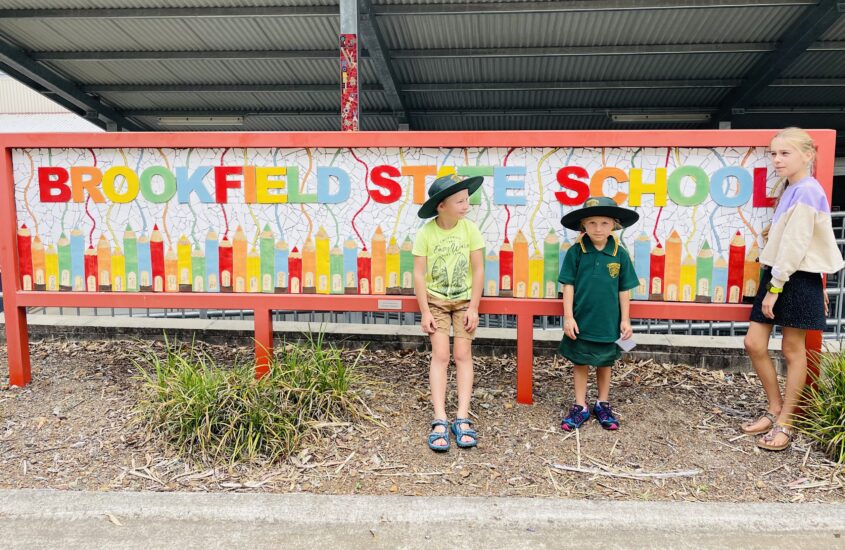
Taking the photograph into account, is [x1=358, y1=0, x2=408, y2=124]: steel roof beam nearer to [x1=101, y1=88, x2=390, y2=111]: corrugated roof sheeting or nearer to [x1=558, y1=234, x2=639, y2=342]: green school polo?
[x1=101, y1=88, x2=390, y2=111]: corrugated roof sheeting

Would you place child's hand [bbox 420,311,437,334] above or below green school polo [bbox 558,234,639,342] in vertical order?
below

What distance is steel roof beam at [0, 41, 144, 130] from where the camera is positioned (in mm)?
9828

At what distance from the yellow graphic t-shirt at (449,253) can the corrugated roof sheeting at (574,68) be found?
717cm

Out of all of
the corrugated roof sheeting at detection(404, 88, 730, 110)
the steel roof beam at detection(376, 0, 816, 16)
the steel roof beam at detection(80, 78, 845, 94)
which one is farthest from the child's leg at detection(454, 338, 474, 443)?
the corrugated roof sheeting at detection(404, 88, 730, 110)

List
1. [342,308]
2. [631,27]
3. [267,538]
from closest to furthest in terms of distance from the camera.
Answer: [267,538], [342,308], [631,27]

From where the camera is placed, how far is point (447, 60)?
9859 millimetres

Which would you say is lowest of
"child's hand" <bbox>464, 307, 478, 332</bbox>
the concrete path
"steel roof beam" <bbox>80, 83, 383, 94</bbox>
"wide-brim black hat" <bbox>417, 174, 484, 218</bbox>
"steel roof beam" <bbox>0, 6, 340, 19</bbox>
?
the concrete path

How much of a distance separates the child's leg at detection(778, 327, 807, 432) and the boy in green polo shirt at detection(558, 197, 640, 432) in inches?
36.3

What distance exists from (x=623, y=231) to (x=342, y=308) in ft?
6.51

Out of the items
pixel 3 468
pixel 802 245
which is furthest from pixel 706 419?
pixel 3 468

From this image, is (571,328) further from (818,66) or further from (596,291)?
(818,66)

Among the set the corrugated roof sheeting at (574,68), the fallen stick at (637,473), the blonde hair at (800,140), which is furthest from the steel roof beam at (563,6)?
the fallen stick at (637,473)

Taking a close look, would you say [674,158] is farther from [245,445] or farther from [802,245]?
[245,445]

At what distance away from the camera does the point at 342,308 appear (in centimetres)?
390
